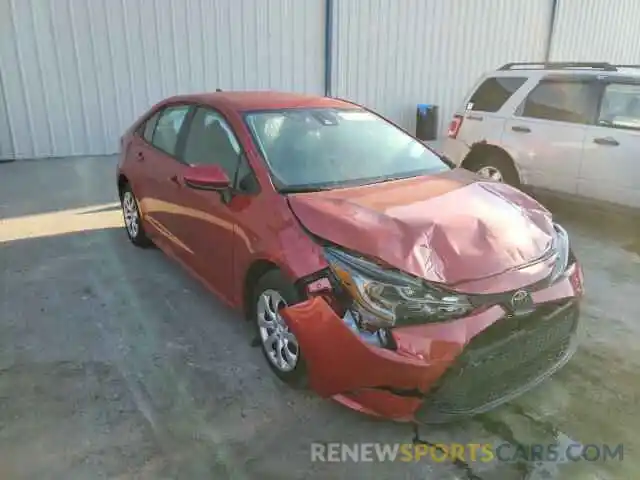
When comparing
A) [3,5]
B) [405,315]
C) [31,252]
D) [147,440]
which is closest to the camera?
[405,315]

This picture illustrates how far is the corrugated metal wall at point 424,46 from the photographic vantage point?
409 inches

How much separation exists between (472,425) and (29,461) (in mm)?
2036

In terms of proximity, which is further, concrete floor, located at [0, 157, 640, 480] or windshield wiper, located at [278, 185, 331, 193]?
windshield wiper, located at [278, 185, 331, 193]

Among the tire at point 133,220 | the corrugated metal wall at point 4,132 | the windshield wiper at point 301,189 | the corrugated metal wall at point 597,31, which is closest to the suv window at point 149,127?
the tire at point 133,220

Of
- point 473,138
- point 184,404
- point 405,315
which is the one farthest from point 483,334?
point 473,138

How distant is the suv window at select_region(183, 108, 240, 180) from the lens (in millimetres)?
3287

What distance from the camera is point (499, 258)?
2.49 m

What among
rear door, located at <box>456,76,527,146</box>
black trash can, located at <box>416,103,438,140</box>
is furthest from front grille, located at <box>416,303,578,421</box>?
black trash can, located at <box>416,103,438,140</box>

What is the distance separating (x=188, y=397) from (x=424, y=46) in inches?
398

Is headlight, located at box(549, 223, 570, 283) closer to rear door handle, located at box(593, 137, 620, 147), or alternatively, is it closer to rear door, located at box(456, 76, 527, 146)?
rear door handle, located at box(593, 137, 620, 147)

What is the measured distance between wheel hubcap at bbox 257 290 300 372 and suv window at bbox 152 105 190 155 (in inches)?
65.0

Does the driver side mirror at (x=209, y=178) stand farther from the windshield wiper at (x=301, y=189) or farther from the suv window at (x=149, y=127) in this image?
the suv window at (x=149, y=127)

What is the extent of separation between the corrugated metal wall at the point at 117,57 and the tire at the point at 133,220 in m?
4.38

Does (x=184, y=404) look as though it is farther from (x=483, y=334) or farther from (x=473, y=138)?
(x=473, y=138)
